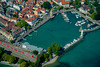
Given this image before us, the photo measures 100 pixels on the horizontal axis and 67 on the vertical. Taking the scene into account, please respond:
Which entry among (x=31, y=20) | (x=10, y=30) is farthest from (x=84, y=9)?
(x=10, y=30)

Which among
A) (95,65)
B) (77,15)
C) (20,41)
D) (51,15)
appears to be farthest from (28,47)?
(77,15)

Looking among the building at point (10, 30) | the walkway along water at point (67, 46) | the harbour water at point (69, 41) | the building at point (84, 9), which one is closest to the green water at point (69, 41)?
the harbour water at point (69, 41)

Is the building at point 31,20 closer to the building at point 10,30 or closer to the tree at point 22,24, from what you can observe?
the tree at point 22,24

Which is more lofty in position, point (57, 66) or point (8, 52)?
point (8, 52)

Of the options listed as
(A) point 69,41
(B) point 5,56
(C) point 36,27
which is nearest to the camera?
(B) point 5,56

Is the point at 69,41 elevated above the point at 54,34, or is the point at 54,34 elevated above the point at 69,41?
the point at 54,34

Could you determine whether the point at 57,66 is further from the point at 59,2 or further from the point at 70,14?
the point at 59,2

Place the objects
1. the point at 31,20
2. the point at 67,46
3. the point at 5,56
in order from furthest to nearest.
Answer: the point at 31,20 → the point at 67,46 → the point at 5,56

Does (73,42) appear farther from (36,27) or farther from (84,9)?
(84,9)

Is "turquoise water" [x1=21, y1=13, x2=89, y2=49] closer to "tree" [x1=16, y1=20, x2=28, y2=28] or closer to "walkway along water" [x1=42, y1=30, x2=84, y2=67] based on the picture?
"walkway along water" [x1=42, y1=30, x2=84, y2=67]
